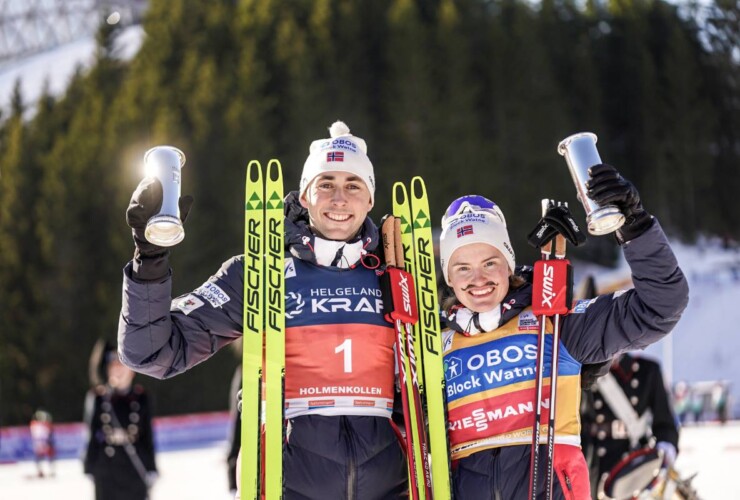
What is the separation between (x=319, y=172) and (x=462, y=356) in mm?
808

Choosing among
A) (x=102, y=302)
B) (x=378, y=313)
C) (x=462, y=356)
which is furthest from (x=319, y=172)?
(x=102, y=302)

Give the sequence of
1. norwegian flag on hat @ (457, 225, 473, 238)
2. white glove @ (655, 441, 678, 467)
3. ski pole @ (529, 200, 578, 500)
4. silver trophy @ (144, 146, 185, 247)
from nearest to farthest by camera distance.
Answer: silver trophy @ (144, 146, 185, 247) < ski pole @ (529, 200, 578, 500) < norwegian flag on hat @ (457, 225, 473, 238) < white glove @ (655, 441, 678, 467)

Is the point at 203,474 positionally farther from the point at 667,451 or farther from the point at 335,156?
the point at 335,156

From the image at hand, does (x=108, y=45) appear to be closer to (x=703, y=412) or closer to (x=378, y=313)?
(x=703, y=412)

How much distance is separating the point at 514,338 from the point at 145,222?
50.7 inches

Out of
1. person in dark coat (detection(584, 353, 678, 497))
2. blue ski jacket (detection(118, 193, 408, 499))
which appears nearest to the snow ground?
person in dark coat (detection(584, 353, 678, 497))

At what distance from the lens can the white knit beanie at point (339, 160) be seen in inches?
147

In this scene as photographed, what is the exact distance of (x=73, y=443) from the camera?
2056cm

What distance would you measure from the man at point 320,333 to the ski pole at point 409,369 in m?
0.05

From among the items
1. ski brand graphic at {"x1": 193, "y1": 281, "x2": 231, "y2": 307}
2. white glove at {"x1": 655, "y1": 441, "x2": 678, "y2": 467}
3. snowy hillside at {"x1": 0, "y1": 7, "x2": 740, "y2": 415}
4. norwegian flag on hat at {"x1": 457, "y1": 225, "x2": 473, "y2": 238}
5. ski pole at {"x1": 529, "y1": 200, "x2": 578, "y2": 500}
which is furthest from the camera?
snowy hillside at {"x1": 0, "y1": 7, "x2": 740, "y2": 415}

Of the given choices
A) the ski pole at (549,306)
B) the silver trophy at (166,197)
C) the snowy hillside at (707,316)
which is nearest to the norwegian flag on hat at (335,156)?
the silver trophy at (166,197)

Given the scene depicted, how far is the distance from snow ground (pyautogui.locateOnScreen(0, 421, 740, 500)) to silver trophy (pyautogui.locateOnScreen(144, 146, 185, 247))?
6765 millimetres

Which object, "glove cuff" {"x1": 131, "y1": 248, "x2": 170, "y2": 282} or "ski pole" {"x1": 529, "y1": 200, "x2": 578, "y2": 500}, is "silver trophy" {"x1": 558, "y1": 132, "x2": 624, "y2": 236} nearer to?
"ski pole" {"x1": 529, "y1": 200, "x2": 578, "y2": 500}

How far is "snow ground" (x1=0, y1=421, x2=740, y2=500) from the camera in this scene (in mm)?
10398
